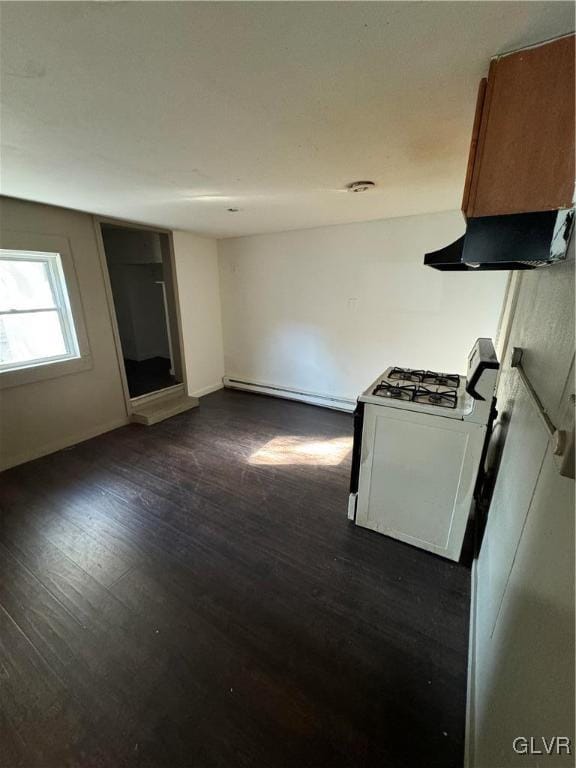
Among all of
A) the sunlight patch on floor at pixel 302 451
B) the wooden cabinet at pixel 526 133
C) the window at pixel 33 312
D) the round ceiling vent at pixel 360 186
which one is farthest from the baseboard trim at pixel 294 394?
the wooden cabinet at pixel 526 133

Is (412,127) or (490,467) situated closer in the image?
(412,127)

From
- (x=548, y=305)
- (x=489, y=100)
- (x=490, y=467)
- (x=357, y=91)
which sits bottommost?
(x=490, y=467)

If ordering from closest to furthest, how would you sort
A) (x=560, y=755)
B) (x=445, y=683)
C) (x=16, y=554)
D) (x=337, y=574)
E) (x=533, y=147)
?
(x=560, y=755) < (x=533, y=147) < (x=445, y=683) < (x=337, y=574) < (x=16, y=554)

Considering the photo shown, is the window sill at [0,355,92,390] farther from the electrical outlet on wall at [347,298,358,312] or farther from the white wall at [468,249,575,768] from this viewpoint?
the white wall at [468,249,575,768]

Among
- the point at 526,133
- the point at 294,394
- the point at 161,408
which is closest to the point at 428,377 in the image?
the point at 526,133

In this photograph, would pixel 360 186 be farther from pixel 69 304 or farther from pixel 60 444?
pixel 60 444

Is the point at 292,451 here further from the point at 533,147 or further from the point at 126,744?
the point at 533,147

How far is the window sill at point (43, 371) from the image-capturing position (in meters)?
2.60

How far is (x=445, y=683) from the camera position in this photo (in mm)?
1237

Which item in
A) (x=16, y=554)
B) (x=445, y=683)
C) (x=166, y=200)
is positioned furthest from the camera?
(x=166, y=200)

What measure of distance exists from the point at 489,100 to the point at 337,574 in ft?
7.11

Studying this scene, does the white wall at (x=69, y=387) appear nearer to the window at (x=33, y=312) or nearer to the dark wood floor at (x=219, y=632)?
the window at (x=33, y=312)

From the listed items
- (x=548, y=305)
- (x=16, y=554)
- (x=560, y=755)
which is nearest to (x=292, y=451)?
(x=16, y=554)

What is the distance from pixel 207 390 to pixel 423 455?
364cm
